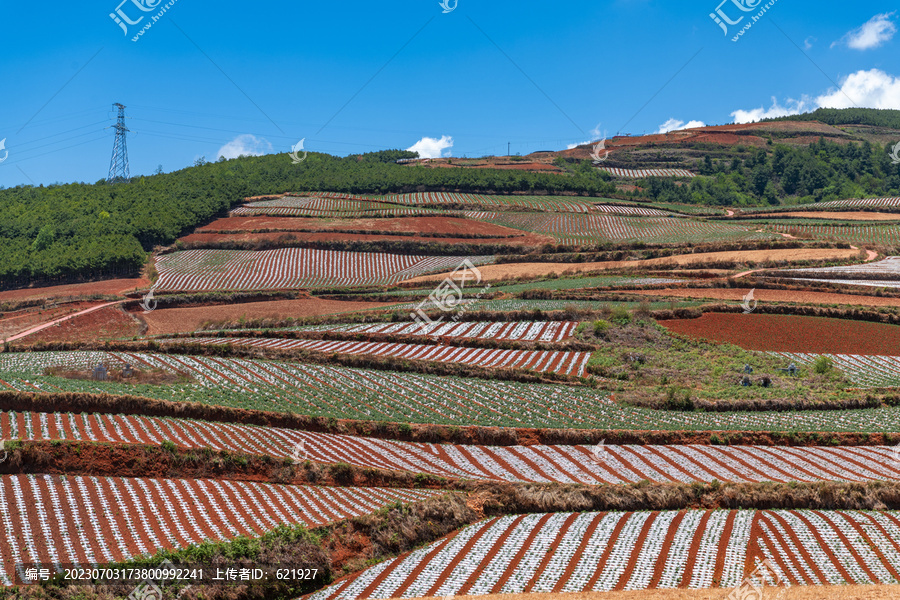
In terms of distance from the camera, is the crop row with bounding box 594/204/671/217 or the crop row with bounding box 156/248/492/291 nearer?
the crop row with bounding box 156/248/492/291

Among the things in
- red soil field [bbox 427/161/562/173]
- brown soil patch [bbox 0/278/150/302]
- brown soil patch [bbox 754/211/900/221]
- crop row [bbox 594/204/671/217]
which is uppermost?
red soil field [bbox 427/161/562/173]

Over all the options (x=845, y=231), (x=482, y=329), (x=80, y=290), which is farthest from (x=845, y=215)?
(x=80, y=290)

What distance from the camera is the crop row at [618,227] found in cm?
9044

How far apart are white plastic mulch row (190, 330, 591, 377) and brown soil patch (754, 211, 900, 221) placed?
74.4 m

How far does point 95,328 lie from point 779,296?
53075 millimetres

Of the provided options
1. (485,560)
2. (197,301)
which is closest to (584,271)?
(197,301)

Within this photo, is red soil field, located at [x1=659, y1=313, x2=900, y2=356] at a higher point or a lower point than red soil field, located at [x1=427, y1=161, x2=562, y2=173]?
lower

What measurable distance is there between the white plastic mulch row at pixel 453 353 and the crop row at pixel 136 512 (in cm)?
1916

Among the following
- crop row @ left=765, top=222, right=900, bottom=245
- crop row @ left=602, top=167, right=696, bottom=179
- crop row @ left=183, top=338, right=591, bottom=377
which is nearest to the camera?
crop row @ left=183, top=338, right=591, bottom=377

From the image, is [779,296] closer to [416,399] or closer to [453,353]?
[453,353]

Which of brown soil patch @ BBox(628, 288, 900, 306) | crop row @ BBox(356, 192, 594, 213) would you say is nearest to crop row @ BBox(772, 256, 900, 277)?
brown soil patch @ BBox(628, 288, 900, 306)

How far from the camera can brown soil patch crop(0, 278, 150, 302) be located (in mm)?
72312

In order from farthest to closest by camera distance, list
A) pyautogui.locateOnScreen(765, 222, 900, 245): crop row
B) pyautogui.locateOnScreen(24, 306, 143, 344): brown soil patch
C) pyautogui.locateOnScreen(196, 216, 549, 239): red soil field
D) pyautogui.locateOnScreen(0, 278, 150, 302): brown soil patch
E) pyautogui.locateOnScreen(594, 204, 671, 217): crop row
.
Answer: pyautogui.locateOnScreen(594, 204, 671, 217): crop row, pyautogui.locateOnScreen(196, 216, 549, 239): red soil field, pyautogui.locateOnScreen(765, 222, 900, 245): crop row, pyautogui.locateOnScreen(0, 278, 150, 302): brown soil patch, pyautogui.locateOnScreen(24, 306, 143, 344): brown soil patch

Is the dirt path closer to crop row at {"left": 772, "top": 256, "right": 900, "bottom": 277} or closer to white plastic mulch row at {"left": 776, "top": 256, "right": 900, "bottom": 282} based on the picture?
crop row at {"left": 772, "top": 256, "right": 900, "bottom": 277}
